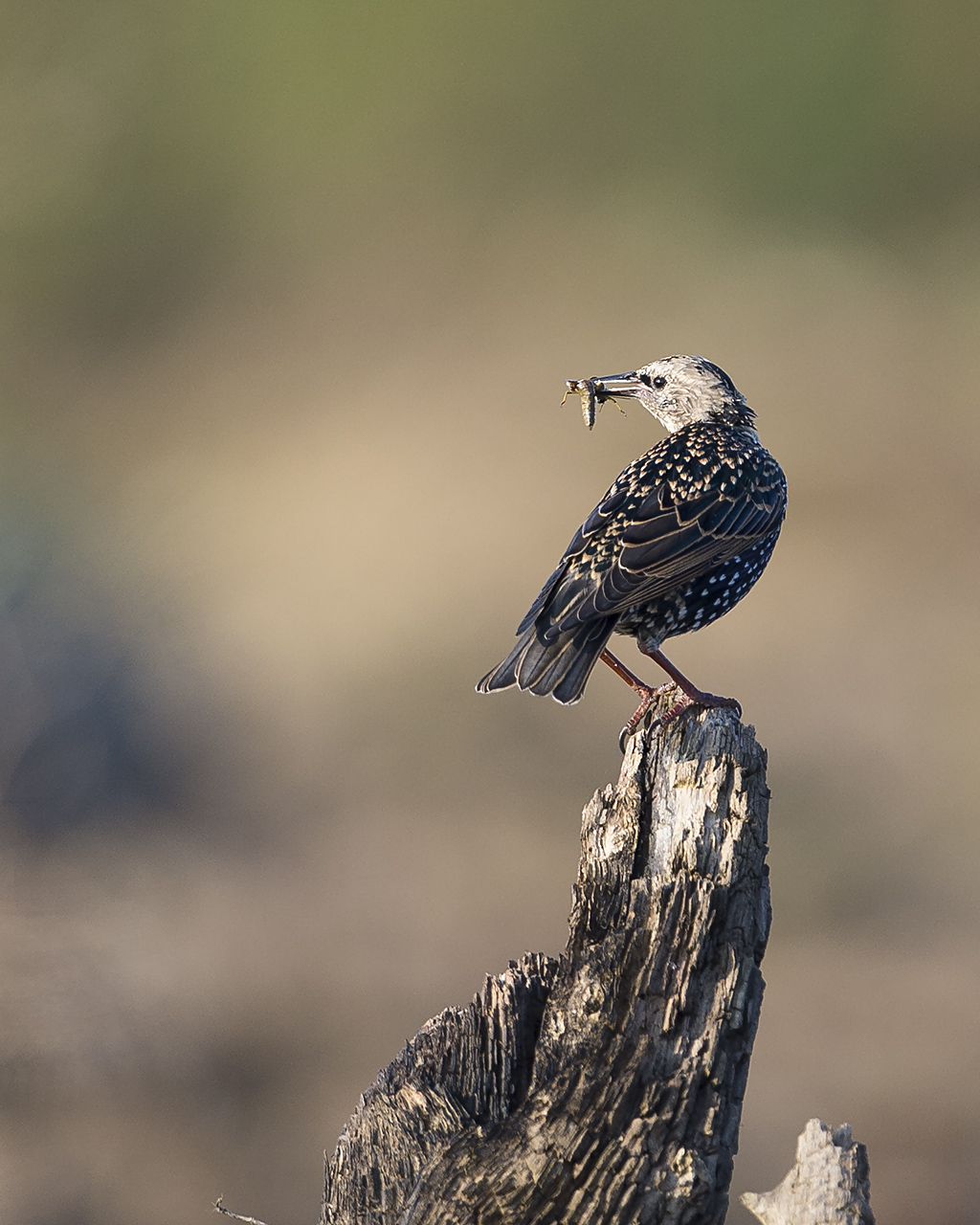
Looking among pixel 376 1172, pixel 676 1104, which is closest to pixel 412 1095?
pixel 376 1172

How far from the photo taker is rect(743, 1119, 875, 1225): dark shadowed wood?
3.38 metres

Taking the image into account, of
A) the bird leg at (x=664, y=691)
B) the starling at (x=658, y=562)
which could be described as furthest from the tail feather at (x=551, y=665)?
the bird leg at (x=664, y=691)

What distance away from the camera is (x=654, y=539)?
5352 millimetres

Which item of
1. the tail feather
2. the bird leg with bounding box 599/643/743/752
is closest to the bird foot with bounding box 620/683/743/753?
the bird leg with bounding box 599/643/743/752

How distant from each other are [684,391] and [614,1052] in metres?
3.52

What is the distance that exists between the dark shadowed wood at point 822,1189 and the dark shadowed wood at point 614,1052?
15cm

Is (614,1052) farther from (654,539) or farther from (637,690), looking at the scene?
(654,539)

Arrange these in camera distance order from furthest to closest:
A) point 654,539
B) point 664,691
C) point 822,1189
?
point 654,539
point 664,691
point 822,1189

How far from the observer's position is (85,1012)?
9.67 metres

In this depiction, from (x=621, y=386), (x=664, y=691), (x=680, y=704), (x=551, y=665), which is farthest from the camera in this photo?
(x=621, y=386)

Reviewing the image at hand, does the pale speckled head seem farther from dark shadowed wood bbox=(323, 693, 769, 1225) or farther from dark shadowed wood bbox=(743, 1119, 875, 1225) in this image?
dark shadowed wood bbox=(743, 1119, 875, 1225)

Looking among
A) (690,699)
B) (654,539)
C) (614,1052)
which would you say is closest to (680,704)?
(690,699)

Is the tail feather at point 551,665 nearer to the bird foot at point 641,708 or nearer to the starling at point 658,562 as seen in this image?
the starling at point 658,562

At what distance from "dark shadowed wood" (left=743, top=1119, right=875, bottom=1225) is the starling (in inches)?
53.6
